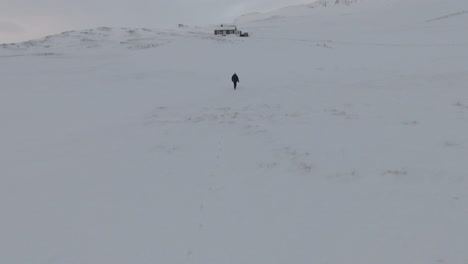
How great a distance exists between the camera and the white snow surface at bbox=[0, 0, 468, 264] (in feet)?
23.1

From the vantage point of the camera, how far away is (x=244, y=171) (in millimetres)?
10508

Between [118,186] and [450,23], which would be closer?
[118,186]

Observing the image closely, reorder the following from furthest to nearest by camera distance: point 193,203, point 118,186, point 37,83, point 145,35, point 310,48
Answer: point 145,35, point 310,48, point 37,83, point 118,186, point 193,203

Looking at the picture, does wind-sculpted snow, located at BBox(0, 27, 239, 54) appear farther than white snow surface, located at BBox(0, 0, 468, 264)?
Yes

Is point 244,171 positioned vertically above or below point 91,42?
below

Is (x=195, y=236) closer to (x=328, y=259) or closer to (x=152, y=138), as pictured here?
(x=328, y=259)

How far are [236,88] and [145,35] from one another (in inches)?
1797

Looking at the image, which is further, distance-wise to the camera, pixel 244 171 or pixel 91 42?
pixel 91 42

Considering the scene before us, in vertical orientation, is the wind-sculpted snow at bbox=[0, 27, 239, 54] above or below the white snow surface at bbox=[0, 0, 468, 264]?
above

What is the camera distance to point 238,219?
26.0 feet

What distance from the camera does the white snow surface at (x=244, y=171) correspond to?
23.1 feet

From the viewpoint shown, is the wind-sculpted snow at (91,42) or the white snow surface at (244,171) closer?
the white snow surface at (244,171)

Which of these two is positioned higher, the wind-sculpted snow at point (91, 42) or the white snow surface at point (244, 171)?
the wind-sculpted snow at point (91, 42)

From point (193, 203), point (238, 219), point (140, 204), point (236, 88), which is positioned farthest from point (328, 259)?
point (236, 88)
